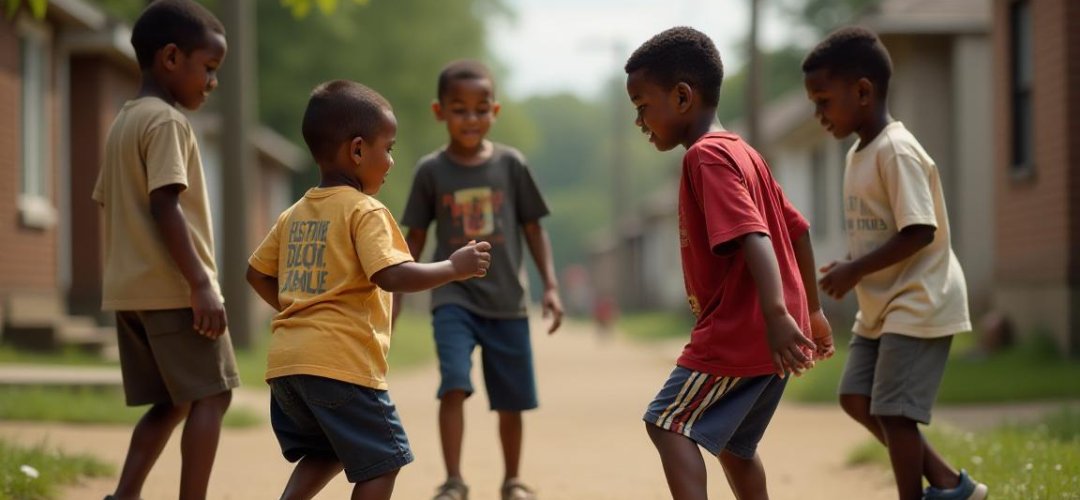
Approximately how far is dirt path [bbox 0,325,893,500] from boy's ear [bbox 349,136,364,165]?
255 cm

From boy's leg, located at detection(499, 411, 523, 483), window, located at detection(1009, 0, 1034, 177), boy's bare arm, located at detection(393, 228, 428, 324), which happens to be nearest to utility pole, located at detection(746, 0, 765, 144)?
window, located at detection(1009, 0, 1034, 177)

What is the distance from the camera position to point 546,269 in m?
6.56

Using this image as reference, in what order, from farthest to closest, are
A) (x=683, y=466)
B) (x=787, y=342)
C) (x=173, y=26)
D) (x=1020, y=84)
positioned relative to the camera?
(x=1020, y=84)
(x=173, y=26)
(x=683, y=466)
(x=787, y=342)

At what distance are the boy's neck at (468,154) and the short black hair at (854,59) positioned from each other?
5.62 feet

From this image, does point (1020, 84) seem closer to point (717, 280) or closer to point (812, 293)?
point (812, 293)

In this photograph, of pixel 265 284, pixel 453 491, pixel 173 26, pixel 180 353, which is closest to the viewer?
pixel 265 284

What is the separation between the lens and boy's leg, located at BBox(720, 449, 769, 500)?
450 centimetres

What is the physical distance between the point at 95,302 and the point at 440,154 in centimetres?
1273

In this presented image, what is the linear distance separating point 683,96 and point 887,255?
1205mm

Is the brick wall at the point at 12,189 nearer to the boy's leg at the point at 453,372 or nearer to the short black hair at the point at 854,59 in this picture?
the boy's leg at the point at 453,372

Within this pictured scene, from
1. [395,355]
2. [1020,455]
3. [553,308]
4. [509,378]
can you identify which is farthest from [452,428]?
[395,355]

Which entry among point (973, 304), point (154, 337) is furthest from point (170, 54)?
point (973, 304)

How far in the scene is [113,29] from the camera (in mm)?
16406

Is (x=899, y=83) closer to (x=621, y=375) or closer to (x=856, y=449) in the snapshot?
(x=621, y=375)
